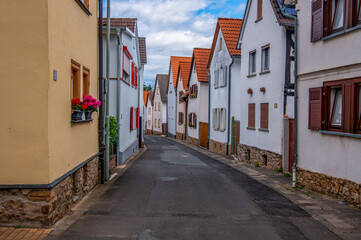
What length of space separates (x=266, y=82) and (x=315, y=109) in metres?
6.57

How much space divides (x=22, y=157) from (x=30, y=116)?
0.72m

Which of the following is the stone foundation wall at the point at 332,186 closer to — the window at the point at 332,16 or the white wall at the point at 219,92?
the window at the point at 332,16

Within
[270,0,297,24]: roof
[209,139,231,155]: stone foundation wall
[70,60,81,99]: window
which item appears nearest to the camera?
[70,60,81,99]: window

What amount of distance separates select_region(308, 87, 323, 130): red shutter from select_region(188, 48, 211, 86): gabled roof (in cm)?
2160

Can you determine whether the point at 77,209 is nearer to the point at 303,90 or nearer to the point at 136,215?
the point at 136,215

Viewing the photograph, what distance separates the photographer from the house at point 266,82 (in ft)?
50.8

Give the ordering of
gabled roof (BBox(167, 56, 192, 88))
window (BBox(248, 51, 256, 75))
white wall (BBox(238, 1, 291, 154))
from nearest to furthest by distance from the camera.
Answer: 1. white wall (BBox(238, 1, 291, 154))
2. window (BBox(248, 51, 256, 75))
3. gabled roof (BBox(167, 56, 192, 88))

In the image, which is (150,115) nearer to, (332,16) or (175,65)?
(175,65)

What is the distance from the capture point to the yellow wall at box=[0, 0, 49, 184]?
6.43 meters

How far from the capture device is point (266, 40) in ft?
56.4

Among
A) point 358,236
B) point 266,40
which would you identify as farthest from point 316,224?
point 266,40

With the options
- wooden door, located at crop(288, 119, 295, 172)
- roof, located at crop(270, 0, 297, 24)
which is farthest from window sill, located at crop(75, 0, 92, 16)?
wooden door, located at crop(288, 119, 295, 172)

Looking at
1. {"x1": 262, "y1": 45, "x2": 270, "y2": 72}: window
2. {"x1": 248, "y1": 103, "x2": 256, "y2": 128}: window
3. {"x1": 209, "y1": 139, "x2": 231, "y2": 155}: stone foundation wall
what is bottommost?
{"x1": 209, "y1": 139, "x2": 231, "y2": 155}: stone foundation wall

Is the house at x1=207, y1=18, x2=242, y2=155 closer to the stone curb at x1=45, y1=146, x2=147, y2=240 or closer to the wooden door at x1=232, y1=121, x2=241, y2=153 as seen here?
the wooden door at x1=232, y1=121, x2=241, y2=153
